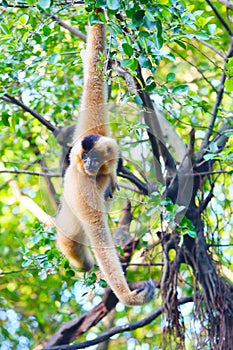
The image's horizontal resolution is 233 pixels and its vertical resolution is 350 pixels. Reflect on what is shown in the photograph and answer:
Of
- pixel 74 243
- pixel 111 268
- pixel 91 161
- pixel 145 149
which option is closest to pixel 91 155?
pixel 91 161

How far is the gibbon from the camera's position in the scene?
2922 mm

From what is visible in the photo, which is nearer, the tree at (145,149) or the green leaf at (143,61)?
the green leaf at (143,61)

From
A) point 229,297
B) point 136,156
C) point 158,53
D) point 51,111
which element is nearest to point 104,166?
point 136,156

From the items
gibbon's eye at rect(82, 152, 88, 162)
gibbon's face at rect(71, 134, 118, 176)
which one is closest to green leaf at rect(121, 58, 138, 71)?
gibbon's face at rect(71, 134, 118, 176)

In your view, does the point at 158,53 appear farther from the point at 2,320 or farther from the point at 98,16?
the point at 2,320

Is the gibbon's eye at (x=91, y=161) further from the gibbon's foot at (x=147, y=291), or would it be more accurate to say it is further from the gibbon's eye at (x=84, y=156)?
the gibbon's foot at (x=147, y=291)

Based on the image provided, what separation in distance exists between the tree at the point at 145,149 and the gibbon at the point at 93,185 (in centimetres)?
9

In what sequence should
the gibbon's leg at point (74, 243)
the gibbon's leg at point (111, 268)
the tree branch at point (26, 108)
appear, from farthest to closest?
the tree branch at point (26, 108), the gibbon's leg at point (74, 243), the gibbon's leg at point (111, 268)

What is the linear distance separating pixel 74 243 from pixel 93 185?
786 mm

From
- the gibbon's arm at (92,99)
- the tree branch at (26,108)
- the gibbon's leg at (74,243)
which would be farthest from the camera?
the tree branch at (26,108)

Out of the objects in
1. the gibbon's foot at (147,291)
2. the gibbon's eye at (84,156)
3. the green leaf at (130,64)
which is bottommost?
the gibbon's foot at (147,291)

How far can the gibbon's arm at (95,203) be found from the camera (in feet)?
9.36

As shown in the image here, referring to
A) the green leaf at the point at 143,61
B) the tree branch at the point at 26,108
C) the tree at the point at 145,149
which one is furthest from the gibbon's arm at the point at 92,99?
the green leaf at the point at 143,61

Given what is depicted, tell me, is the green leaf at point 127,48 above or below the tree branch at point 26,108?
above
